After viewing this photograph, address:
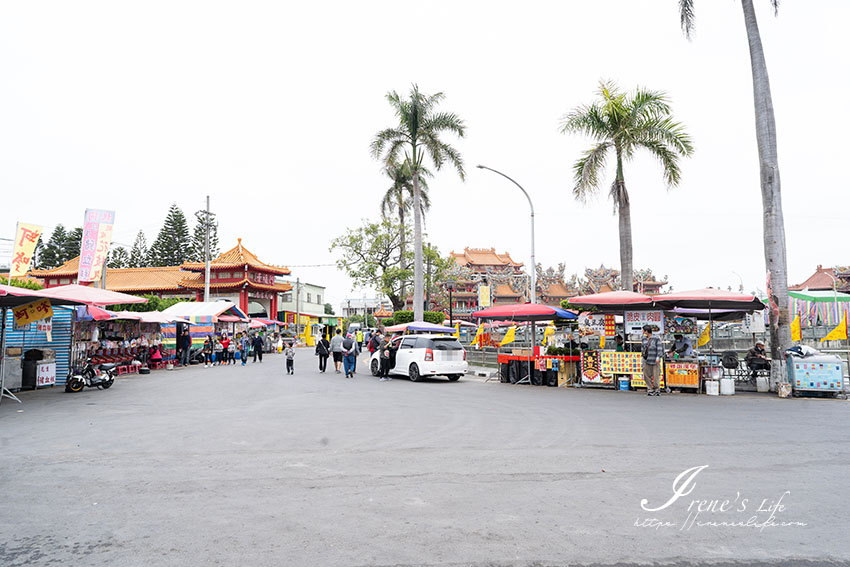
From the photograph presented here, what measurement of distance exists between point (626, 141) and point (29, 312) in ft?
65.5

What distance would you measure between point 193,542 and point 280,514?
32.7 inches

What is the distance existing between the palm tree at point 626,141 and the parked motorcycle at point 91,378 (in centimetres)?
1710

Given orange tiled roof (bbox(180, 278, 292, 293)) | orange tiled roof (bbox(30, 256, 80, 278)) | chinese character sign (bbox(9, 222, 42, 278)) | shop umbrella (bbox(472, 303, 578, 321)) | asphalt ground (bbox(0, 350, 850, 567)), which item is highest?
orange tiled roof (bbox(30, 256, 80, 278))

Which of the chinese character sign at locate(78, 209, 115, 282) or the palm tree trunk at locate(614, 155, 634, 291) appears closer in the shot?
the palm tree trunk at locate(614, 155, 634, 291)

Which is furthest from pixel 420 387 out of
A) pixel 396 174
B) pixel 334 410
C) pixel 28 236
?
pixel 396 174

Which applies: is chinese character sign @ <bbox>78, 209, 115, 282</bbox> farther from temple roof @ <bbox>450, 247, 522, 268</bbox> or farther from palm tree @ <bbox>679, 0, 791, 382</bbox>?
temple roof @ <bbox>450, 247, 522, 268</bbox>

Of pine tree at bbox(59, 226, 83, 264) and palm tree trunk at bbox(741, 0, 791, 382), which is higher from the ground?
pine tree at bbox(59, 226, 83, 264)

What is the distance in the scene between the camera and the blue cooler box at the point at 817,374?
530 inches

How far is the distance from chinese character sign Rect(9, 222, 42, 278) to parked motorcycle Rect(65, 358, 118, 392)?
7162 mm

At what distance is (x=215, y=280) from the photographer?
53344 millimetres

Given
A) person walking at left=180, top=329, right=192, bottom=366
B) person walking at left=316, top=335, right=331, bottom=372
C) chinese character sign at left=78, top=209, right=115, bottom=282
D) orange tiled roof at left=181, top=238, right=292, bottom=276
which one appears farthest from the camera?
orange tiled roof at left=181, top=238, right=292, bottom=276

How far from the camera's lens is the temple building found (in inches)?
2076

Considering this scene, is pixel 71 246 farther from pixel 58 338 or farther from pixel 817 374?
pixel 817 374

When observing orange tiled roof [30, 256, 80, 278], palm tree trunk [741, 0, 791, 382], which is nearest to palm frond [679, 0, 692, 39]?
palm tree trunk [741, 0, 791, 382]
